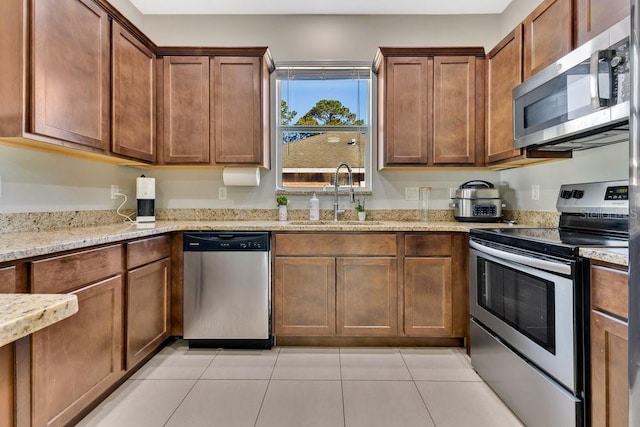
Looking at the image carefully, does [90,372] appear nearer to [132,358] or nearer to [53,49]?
[132,358]

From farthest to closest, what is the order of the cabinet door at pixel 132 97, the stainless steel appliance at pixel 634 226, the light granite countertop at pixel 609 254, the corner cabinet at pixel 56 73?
1. the cabinet door at pixel 132 97
2. the corner cabinet at pixel 56 73
3. the light granite countertop at pixel 609 254
4. the stainless steel appliance at pixel 634 226

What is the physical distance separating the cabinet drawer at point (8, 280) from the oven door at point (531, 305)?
2.08 metres

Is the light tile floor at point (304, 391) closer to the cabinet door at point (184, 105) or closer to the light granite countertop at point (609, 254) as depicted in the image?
the light granite countertop at point (609, 254)

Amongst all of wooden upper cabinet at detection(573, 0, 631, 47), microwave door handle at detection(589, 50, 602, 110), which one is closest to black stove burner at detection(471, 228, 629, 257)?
microwave door handle at detection(589, 50, 602, 110)

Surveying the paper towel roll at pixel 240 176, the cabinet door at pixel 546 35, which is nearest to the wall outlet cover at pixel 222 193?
the paper towel roll at pixel 240 176

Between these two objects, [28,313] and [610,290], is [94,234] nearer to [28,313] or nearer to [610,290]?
→ [28,313]

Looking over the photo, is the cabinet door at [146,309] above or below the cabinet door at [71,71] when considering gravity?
below

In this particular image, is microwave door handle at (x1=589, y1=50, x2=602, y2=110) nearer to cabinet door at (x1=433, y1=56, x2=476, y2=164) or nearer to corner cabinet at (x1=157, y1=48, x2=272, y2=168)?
cabinet door at (x1=433, y1=56, x2=476, y2=164)

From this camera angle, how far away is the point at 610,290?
119cm

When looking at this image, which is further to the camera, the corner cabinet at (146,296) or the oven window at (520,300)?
the corner cabinet at (146,296)

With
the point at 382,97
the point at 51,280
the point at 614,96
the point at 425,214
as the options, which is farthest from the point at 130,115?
the point at 614,96

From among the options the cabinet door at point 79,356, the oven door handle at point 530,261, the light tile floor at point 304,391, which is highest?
the oven door handle at point 530,261

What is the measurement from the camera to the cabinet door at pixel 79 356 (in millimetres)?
1373

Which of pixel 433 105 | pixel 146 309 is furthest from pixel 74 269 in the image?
pixel 433 105
